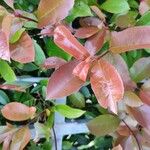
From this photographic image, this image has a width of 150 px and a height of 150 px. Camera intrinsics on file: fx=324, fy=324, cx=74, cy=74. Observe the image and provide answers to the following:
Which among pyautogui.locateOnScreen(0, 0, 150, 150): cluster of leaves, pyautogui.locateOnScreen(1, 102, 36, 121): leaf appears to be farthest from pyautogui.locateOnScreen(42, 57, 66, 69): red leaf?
pyautogui.locateOnScreen(1, 102, 36, 121): leaf

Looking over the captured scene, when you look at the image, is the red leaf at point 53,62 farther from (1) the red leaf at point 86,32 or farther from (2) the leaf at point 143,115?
(2) the leaf at point 143,115

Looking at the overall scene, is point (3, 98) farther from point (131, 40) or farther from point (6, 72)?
point (131, 40)

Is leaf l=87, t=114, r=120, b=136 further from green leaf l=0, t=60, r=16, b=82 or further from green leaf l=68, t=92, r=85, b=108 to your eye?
green leaf l=0, t=60, r=16, b=82

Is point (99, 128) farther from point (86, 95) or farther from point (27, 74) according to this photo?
point (27, 74)

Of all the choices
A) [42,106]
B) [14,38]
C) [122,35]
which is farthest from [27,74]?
[122,35]

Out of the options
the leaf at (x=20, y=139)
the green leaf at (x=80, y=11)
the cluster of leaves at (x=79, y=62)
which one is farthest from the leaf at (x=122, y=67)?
the leaf at (x=20, y=139)
